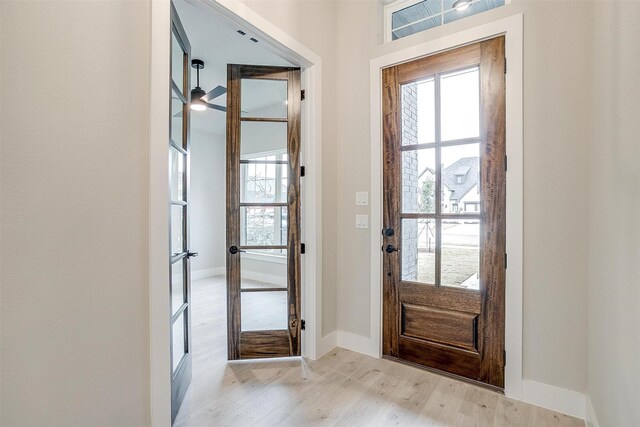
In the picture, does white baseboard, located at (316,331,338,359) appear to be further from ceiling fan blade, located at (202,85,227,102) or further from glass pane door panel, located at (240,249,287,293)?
ceiling fan blade, located at (202,85,227,102)

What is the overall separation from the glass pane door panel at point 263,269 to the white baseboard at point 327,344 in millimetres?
581

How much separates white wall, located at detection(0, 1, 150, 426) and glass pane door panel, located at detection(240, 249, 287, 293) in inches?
41.6

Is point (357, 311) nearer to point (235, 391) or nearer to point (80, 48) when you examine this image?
point (235, 391)

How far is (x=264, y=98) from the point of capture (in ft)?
8.64

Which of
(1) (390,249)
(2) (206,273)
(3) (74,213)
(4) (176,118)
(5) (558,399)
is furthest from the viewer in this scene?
(2) (206,273)

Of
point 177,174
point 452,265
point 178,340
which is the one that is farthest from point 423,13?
point 178,340

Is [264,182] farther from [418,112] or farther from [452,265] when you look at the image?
[452,265]

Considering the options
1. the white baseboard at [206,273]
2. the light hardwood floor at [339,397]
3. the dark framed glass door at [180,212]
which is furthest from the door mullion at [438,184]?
the white baseboard at [206,273]

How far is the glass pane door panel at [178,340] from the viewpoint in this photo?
1.90 m

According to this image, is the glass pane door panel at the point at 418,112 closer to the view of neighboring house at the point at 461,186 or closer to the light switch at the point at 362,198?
the view of neighboring house at the point at 461,186

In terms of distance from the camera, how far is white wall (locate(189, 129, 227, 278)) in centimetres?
592

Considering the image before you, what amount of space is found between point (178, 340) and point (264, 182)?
132 cm

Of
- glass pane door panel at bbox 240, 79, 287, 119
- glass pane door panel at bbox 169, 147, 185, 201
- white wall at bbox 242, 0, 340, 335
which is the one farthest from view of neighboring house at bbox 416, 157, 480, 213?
glass pane door panel at bbox 169, 147, 185, 201

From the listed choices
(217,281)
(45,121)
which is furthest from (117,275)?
(217,281)
